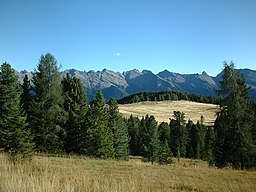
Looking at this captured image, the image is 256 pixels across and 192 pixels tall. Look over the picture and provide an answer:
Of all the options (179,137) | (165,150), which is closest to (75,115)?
(165,150)

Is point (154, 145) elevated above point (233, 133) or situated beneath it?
situated beneath

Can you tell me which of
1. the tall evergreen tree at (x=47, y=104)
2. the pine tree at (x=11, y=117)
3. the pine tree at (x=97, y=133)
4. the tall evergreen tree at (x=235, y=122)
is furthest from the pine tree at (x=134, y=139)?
the pine tree at (x=11, y=117)

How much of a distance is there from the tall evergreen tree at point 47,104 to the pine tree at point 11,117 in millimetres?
6884

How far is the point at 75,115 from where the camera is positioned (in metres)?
41.8

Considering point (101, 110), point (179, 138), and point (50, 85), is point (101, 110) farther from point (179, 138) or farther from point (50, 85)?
point (179, 138)

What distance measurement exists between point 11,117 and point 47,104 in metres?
14.1

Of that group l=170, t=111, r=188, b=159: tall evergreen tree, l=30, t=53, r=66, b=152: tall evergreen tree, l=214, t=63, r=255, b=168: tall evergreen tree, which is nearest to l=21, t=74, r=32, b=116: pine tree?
l=30, t=53, r=66, b=152: tall evergreen tree

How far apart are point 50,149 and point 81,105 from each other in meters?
7.96

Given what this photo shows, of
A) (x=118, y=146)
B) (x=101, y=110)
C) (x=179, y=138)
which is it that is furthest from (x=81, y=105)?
(x=179, y=138)

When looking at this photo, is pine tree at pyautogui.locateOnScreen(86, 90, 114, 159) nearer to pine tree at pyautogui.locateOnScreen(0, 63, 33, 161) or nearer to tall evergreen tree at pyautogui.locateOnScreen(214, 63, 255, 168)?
pine tree at pyautogui.locateOnScreen(0, 63, 33, 161)

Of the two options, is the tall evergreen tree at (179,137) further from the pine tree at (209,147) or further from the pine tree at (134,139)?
the pine tree at (134,139)

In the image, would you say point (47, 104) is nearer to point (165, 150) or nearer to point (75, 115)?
point (75, 115)

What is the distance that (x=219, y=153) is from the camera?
39.4 meters

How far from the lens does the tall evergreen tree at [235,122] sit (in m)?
35.2
